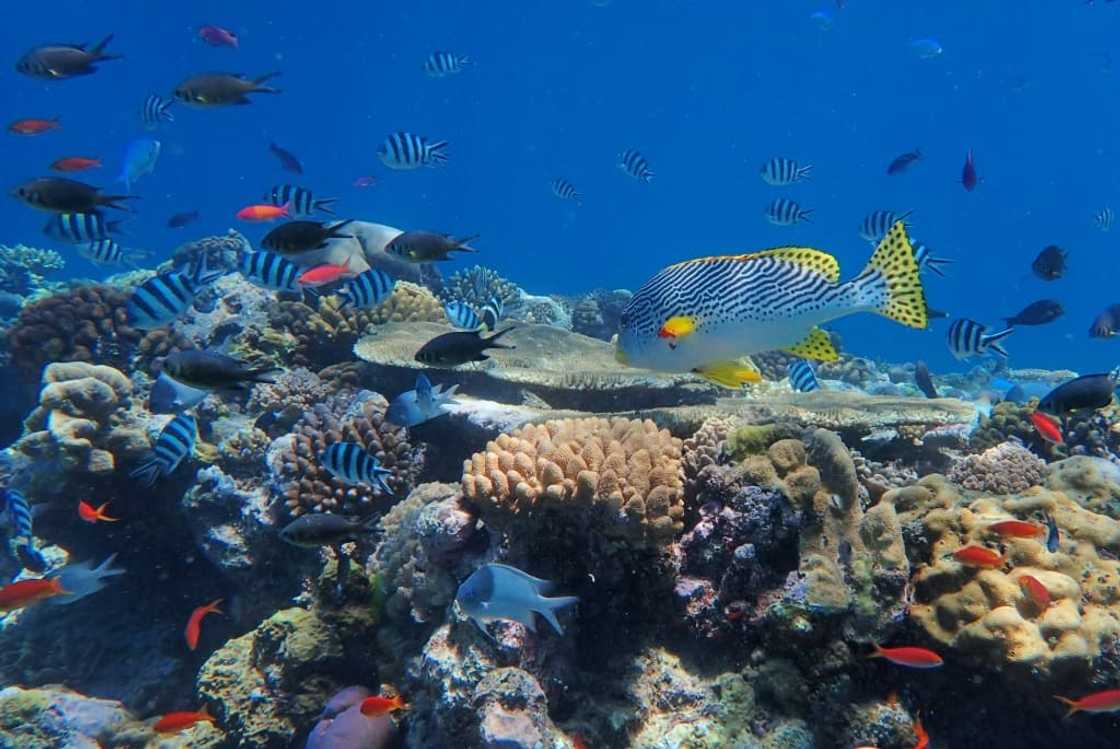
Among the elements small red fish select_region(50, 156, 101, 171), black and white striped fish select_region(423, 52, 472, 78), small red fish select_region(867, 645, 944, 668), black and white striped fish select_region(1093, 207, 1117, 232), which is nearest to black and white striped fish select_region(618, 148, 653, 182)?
black and white striped fish select_region(423, 52, 472, 78)

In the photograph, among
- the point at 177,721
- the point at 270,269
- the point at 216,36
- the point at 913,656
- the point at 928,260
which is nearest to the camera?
the point at 913,656

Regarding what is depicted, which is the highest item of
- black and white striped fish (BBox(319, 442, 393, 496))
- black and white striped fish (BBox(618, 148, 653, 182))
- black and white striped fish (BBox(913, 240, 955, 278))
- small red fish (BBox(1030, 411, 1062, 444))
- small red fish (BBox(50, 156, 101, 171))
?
black and white striped fish (BBox(618, 148, 653, 182))

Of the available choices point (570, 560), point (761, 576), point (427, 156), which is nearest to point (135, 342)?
point (427, 156)

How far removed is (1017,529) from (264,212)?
26.6 feet

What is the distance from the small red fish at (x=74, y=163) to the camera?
295 inches

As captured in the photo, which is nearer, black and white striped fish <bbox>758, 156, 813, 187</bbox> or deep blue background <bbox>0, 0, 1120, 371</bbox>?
black and white striped fish <bbox>758, 156, 813, 187</bbox>

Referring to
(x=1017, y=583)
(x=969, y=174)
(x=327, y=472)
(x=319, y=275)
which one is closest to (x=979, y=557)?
(x=1017, y=583)

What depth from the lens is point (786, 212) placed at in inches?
412

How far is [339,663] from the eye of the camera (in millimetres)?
4699

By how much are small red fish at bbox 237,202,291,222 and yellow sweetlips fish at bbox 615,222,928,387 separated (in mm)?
5682

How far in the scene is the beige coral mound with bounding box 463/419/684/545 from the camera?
350 centimetres

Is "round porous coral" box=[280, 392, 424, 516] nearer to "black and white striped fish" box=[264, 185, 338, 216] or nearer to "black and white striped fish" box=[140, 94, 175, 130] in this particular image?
"black and white striped fish" box=[264, 185, 338, 216]

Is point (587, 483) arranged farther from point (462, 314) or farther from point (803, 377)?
point (803, 377)

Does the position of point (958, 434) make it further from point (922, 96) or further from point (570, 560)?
point (922, 96)
